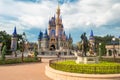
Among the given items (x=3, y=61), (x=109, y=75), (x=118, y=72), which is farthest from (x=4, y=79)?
(x=3, y=61)

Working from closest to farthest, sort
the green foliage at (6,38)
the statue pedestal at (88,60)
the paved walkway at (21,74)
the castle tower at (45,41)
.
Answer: the paved walkway at (21,74) < the statue pedestal at (88,60) < the green foliage at (6,38) < the castle tower at (45,41)

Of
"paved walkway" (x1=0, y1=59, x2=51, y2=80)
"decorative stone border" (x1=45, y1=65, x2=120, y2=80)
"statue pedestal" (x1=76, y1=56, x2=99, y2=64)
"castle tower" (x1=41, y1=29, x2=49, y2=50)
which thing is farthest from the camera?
"castle tower" (x1=41, y1=29, x2=49, y2=50)

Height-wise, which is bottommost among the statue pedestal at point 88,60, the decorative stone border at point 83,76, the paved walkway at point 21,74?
the paved walkway at point 21,74

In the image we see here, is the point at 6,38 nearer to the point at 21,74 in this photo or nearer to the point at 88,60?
the point at 88,60

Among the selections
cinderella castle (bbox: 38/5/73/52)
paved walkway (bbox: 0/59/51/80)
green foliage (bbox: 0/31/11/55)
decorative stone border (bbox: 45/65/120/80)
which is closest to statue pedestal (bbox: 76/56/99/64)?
paved walkway (bbox: 0/59/51/80)

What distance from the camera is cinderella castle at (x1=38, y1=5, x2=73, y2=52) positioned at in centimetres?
10105

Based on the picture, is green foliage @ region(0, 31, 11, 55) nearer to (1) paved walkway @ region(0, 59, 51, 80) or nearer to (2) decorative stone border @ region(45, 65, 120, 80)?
(1) paved walkway @ region(0, 59, 51, 80)

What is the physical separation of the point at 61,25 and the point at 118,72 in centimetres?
9360

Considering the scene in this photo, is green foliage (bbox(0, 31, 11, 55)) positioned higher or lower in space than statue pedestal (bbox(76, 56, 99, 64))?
higher

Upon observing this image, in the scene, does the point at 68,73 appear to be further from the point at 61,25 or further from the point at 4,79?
the point at 61,25

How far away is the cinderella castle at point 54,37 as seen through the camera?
10105 centimetres

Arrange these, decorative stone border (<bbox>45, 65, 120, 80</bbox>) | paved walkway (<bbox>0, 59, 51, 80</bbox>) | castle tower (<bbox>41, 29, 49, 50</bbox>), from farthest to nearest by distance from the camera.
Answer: castle tower (<bbox>41, 29, 49, 50</bbox>), paved walkway (<bbox>0, 59, 51, 80</bbox>), decorative stone border (<bbox>45, 65, 120, 80</bbox>)

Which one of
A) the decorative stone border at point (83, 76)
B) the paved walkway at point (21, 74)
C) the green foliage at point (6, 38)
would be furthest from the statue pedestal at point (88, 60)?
the green foliage at point (6, 38)

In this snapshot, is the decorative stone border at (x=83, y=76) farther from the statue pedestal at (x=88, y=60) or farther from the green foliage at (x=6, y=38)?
the green foliage at (x=6, y=38)
